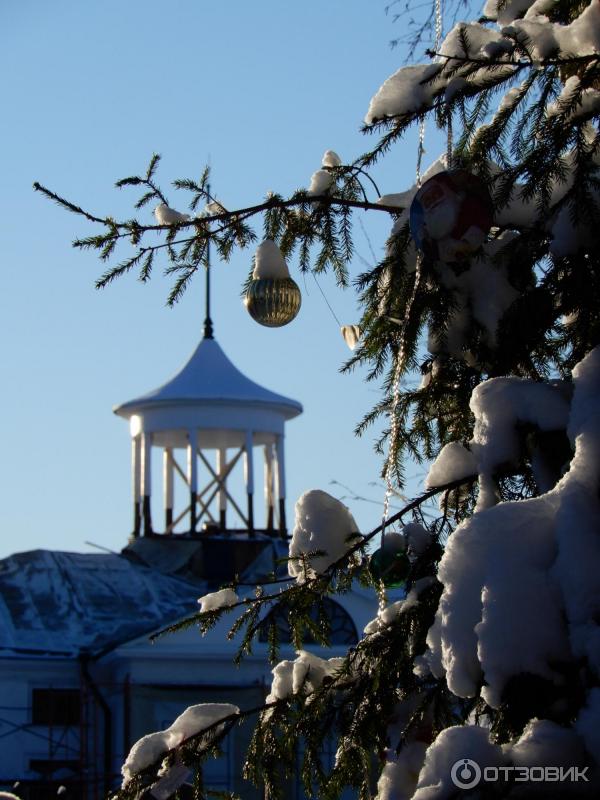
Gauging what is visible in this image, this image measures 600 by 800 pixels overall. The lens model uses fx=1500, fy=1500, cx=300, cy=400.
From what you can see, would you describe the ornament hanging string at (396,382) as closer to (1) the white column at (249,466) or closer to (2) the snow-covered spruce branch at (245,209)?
(2) the snow-covered spruce branch at (245,209)

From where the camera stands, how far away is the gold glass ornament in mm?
6000

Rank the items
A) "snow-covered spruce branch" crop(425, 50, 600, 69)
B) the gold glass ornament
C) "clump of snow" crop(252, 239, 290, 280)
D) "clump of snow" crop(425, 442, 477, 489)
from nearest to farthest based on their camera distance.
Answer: "snow-covered spruce branch" crop(425, 50, 600, 69)
"clump of snow" crop(425, 442, 477, 489)
"clump of snow" crop(252, 239, 290, 280)
the gold glass ornament

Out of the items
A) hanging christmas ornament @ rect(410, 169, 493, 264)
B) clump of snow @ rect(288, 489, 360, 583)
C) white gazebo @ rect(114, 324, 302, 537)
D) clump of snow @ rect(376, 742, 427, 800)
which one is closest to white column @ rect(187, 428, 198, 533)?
white gazebo @ rect(114, 324, 302, 537)

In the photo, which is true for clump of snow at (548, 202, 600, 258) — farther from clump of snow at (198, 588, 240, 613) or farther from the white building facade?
the white building facade

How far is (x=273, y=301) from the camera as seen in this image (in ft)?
19.9

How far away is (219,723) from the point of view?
552 centimetres

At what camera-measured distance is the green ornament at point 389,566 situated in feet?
17.6

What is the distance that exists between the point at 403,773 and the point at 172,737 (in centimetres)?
93

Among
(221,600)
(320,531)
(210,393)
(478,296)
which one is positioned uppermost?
(210,393)

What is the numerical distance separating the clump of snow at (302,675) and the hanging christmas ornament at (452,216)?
164 centimetres

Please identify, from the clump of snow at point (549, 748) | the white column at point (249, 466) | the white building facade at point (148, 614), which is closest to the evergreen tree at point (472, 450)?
the clump of snow at point (549, 748)

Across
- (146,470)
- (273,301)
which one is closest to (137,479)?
(146,470)

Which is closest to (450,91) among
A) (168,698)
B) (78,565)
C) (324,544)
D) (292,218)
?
(292,218)

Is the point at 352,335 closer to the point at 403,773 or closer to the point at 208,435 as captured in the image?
the point at 403,773
